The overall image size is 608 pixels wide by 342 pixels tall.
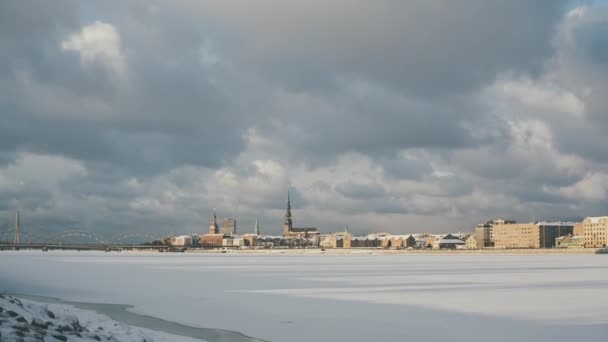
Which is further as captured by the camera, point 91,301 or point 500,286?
point 500,286

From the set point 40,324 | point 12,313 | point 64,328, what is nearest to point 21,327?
point 40,324

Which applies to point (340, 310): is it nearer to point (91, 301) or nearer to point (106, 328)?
point (106, 328)

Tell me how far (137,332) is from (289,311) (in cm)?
600

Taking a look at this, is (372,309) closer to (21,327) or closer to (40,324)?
(40,324)

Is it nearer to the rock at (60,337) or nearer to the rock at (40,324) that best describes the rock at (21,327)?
the rock at (60,337)

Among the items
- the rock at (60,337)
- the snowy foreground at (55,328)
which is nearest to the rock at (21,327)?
the snowy foreground at (55,328)

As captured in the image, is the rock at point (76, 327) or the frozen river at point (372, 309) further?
the frozen river at point (372, 309)

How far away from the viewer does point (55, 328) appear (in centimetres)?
1401

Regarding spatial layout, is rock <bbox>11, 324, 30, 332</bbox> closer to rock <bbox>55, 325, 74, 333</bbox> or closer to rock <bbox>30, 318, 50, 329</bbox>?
rock <bbox>30, 318, 50, 329</bbox>

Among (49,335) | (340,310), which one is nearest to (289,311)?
(340,310)

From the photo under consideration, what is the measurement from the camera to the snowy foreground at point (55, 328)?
12.3 meters

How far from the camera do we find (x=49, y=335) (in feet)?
41.5

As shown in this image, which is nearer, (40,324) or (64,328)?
(40,324)

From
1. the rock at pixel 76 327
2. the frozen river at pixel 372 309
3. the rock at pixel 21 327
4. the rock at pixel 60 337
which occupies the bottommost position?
the frozen river at pixel 372 309
